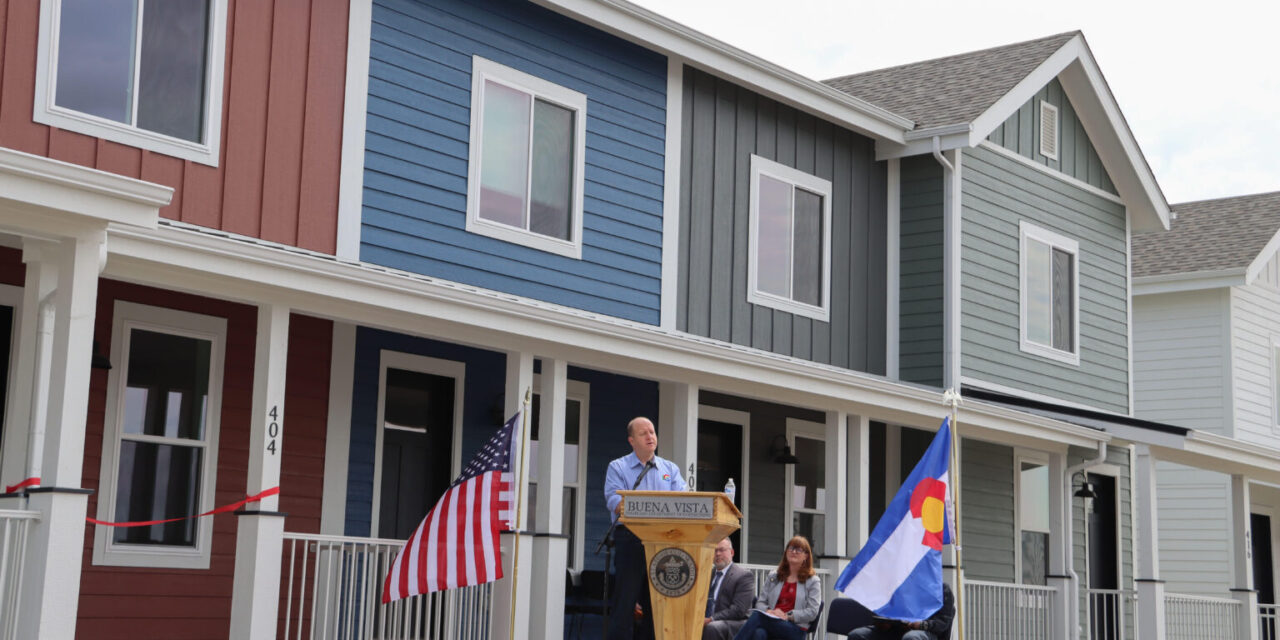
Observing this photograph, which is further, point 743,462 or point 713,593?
point 743,462

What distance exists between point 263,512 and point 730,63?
6.61m

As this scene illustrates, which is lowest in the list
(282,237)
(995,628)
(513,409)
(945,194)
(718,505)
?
(995,628)

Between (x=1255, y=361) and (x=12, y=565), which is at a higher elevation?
(x=1255, y=361)

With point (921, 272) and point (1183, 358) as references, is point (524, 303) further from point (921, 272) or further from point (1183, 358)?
point (1183, 358)

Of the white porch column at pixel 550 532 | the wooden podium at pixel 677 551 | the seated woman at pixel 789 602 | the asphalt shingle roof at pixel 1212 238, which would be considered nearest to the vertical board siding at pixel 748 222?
the white porch column at pixel 550 532

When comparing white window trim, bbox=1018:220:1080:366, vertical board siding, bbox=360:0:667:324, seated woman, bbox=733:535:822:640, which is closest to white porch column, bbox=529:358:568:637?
seated woman, bbox=733:535:822:640

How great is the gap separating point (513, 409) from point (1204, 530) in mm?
13944

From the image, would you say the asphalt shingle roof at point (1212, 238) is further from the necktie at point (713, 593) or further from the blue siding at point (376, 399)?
the necktie at point (713, 593)

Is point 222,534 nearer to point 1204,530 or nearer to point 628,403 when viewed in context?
point 628,403

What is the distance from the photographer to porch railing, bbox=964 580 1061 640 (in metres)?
13.7

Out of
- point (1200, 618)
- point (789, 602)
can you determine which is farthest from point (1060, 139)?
point (789, 602)

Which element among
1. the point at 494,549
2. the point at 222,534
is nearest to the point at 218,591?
the point at 222,534

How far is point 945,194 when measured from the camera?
49.2 ft

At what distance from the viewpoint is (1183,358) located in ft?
69.1
